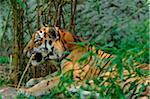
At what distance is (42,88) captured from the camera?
4.29m

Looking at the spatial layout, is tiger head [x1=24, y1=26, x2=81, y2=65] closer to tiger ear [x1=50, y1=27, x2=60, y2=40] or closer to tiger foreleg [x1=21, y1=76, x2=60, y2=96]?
tiger ear [x1=50, y1=27, x2=60, y2=40]

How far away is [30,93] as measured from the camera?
419 cm

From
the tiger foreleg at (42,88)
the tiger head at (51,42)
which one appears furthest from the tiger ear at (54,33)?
the tiger foreleg at (42,88)

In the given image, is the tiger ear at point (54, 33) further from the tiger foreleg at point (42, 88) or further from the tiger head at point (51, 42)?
the tiger foreleg at point (42, 88)

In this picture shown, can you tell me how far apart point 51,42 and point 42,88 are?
45 centimetres

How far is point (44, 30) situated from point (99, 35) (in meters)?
1.52

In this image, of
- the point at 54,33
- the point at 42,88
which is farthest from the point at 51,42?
the point at 42,88

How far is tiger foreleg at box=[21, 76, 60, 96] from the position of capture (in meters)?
4.21

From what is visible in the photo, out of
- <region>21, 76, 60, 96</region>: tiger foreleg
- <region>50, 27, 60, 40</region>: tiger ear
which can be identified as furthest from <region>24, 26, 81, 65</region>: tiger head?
<region>21, 76, 60, 96</region>: tiger foreleg

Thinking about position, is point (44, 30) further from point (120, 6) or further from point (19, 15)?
point (120, 6)

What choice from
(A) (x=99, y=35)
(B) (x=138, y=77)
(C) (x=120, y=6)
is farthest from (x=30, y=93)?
(C) (x=120, y=6)

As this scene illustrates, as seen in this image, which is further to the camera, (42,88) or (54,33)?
(54,33)

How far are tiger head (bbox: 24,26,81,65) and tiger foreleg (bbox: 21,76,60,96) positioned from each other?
311 mm

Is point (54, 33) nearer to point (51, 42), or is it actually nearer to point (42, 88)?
point (51, 42)
